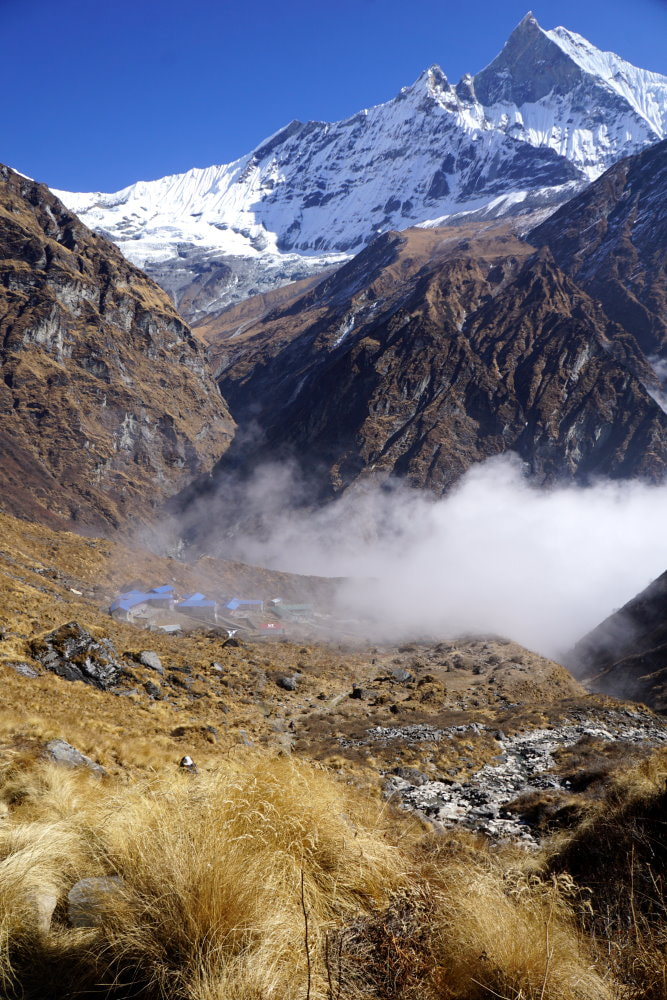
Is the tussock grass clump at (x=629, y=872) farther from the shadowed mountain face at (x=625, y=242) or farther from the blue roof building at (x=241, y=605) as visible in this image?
the shadowed mountain face at (x=625, y=242)

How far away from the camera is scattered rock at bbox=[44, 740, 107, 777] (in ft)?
22.8

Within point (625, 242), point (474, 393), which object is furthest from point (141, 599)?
point (625, 242)

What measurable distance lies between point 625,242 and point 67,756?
171 m

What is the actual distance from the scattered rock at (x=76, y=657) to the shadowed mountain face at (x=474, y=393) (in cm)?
9515

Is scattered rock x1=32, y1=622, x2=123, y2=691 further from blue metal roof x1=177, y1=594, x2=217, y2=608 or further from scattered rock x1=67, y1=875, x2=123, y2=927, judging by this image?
blue metal roof x1=177, y1=594, x2=217, y2=608

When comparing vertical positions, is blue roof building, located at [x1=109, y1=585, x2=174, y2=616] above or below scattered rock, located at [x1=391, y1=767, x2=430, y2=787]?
above

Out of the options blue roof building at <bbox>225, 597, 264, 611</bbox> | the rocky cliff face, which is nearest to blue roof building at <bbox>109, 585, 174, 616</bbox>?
blue roof building at <bbox>225, 597, 264, 611</bbox>

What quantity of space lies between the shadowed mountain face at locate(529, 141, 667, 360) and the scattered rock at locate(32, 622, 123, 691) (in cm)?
13851

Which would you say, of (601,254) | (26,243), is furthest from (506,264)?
(26,243)

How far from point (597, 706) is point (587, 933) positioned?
23807mm

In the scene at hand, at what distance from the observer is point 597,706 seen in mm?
24312

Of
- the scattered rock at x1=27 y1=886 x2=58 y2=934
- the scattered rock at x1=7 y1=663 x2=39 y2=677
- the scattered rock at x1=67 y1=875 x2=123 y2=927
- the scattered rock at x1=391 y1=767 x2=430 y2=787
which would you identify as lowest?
the scattered rock at x1=391 y1=767 x2=430 y2=787

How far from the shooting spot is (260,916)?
2.76 m

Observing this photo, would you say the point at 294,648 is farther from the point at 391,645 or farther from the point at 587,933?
the point at 587,933
